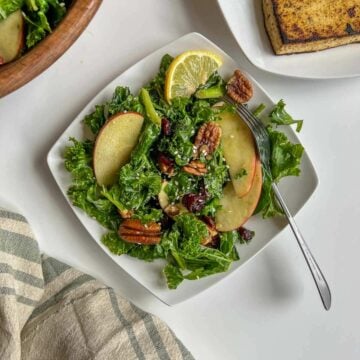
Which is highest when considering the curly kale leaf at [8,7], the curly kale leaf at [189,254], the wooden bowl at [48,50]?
the curly kale leaf at [8,7]

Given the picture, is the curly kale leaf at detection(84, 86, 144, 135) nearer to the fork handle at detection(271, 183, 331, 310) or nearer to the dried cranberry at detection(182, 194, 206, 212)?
the dried cranberry at detection(182, 194, 206, 212)

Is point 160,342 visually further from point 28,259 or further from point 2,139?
point 2,139

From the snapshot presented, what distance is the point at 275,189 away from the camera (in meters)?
1.60

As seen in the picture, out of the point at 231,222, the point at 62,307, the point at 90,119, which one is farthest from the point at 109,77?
the point at 62,307

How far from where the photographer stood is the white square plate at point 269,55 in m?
1.58

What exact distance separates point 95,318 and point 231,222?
1.35 ft

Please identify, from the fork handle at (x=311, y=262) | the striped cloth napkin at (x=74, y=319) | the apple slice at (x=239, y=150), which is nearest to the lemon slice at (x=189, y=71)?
the apple slice at (x=239, y=150)

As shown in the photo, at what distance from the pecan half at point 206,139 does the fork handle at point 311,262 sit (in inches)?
7.5

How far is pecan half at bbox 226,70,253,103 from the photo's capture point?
5.11ft

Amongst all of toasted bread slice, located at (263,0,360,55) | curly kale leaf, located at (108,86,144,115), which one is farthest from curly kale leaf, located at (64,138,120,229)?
toasted bread slice, located at (263,0,360,55)

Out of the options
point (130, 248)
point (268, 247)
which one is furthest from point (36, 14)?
point (268, 247)

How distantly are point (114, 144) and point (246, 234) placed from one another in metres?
0.40

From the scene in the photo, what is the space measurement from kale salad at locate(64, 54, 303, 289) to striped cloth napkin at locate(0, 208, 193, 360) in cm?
13

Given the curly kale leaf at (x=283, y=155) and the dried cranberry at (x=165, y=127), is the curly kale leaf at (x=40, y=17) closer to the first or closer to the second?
the dried cranberry at (x=165, y=127)
